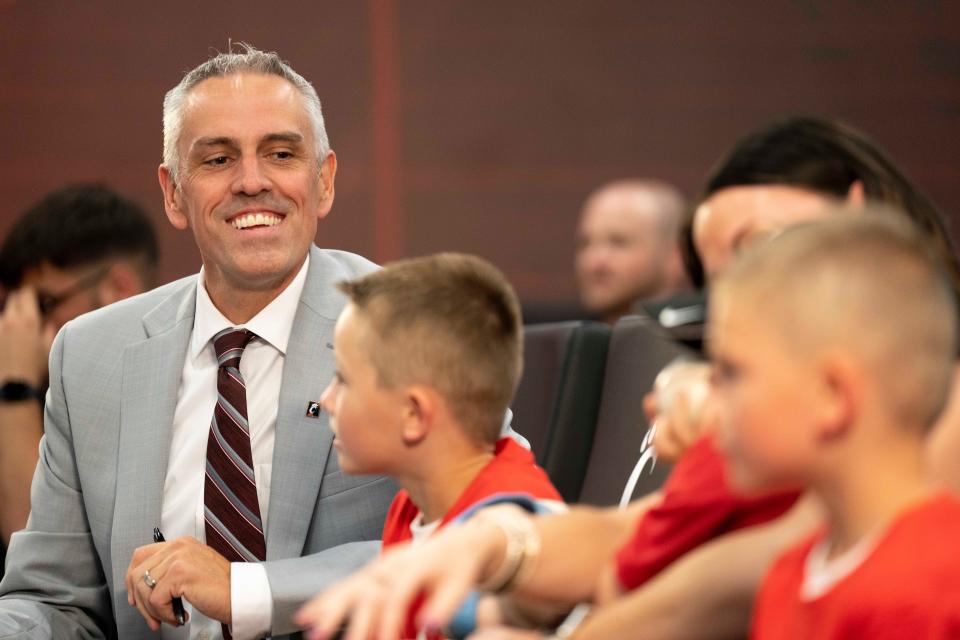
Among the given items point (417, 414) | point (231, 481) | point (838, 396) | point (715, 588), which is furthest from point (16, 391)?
point (838, 396)

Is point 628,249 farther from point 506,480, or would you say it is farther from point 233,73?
point 506,480

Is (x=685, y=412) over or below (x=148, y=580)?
over

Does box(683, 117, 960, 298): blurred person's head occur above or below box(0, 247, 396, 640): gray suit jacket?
above

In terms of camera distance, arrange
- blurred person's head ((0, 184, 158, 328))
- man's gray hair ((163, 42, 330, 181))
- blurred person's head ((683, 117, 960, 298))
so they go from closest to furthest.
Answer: blurred person's head ((683, 117, 960, 298))
man's gray hair ((163, 42, 330, 181))
blurred person's head ((0, 184, 158, 328))

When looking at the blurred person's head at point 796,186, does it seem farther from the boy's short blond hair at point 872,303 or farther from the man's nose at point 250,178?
the man's nose at point 250,178

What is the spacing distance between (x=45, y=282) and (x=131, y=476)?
1225mm

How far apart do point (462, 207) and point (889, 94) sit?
1.64 m

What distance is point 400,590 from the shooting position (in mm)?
894

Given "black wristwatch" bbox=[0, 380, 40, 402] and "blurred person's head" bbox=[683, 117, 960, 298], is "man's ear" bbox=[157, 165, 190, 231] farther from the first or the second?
"blurred person's head" bbox=[683, 117, 960, 298]

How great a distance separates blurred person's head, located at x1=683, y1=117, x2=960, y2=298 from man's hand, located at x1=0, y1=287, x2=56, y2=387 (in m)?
2.15

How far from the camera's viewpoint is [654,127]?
5.12m

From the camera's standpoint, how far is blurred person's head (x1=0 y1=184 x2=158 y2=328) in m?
3.13

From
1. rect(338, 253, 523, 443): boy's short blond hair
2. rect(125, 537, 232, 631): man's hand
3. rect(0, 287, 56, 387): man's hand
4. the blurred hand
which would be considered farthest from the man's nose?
the blurred hand

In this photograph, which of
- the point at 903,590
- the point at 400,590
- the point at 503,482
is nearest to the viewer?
the point at 903,590
